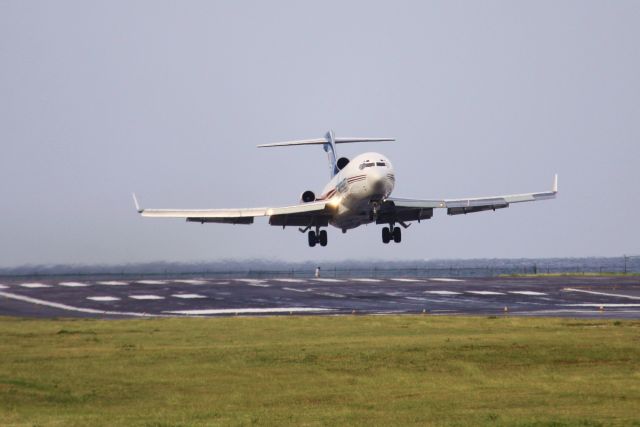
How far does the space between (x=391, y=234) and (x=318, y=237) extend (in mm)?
5301

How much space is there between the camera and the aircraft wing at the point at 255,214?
65688 mm

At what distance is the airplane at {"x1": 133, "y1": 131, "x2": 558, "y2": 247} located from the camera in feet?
197

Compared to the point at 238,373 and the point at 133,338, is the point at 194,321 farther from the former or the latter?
the point at 238,373

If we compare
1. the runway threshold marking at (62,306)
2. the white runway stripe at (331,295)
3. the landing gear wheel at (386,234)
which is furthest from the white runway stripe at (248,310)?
the landing gear wheel at (386,234)

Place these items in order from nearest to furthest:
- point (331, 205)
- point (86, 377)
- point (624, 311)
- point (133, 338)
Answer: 1. point (86, 377)
2. point (133, 338)
3. point (624, 311)
4. point (331, 205)

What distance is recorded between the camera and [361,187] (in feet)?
196

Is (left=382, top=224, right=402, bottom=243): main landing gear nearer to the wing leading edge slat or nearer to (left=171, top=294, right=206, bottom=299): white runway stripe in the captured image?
the wing leading edge slat

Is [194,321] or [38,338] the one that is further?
[194,321]

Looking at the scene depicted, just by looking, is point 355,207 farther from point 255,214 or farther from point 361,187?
point 255,214

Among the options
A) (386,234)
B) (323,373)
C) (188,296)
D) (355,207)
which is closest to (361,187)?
(355,207)

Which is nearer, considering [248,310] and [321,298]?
[248,310]

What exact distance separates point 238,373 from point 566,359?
442 inches

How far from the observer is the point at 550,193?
72.2m

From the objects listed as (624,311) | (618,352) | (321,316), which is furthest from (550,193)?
(618,352)
